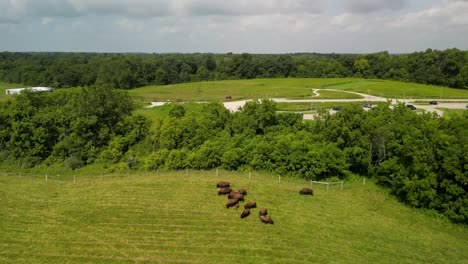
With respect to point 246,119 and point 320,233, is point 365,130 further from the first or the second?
point 320,233

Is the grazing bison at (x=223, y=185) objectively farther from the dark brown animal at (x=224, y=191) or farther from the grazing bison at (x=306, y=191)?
the grazing bison at (x=306, y=191)

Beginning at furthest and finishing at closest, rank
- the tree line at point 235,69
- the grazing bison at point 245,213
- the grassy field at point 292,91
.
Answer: the tree line at point 235,69, the grassy field at point 292,91, the grazing bison at point 245,213

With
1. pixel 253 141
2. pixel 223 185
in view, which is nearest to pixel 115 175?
pixel 223 185

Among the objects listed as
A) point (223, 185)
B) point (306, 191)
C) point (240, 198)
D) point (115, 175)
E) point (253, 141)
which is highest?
point (253, 141)

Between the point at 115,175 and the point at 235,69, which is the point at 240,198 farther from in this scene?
the point at 235,69

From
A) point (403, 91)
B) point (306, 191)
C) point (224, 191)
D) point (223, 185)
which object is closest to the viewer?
point (224, 191)

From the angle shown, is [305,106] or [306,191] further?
[305,106]

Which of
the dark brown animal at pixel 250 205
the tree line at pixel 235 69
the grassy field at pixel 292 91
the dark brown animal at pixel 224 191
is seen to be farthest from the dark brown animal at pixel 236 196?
the tree line at pixel 235 69

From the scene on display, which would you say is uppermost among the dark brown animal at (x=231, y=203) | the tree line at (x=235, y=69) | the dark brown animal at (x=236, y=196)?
the tree line at (x=235, y=69)
